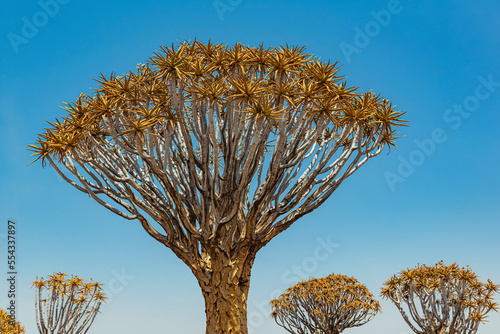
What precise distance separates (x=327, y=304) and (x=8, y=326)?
10.6 meters

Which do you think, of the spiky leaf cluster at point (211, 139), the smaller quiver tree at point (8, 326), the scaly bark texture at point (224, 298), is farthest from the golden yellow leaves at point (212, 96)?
the smaller quiver tree at point (8, 326)

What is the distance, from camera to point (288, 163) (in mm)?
9414

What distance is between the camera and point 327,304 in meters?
17.4

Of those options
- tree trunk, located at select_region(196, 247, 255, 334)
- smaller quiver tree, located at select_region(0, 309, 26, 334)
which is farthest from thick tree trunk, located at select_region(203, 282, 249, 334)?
smaller quiver tree, located at select_region(0, 309, 26, 334)

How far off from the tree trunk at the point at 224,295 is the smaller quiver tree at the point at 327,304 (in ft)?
27.9

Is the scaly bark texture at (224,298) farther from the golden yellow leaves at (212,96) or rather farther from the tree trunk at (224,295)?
the golden yellow leaves at (212,96)

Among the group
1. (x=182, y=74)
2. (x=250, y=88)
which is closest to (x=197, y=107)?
(x=182, y=74)

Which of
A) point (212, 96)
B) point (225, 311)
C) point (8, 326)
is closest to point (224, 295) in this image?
point (225, 311)

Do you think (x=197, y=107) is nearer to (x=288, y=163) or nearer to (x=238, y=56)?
(x=238, y=56)

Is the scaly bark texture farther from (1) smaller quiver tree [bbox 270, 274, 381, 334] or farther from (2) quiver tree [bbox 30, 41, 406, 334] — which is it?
(1) smaller quiver tree [bbox 270, 274, 381, 334]

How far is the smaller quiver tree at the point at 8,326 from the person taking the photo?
1397 cm

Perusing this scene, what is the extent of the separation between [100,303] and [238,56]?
9290 millimetres

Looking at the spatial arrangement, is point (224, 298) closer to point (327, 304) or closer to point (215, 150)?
point (215, 150)

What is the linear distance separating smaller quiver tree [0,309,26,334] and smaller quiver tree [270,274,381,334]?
9273 mm
